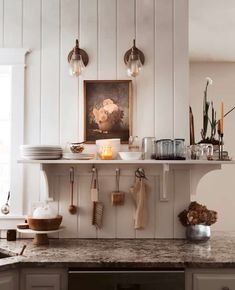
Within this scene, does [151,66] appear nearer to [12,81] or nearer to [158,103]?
[158,103]

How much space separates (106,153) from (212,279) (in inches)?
39.8

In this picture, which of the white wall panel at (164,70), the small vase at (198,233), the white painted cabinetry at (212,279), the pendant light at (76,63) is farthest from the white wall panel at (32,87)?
the white painted cabinetry at (212,279)

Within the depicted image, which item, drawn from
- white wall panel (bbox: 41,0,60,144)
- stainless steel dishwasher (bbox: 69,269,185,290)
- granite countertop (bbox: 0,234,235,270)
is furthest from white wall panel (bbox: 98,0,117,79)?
stainless steel dishwasher (bbox: 69,269,185,290)

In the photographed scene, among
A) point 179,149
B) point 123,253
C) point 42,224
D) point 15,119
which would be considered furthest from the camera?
point 15,119

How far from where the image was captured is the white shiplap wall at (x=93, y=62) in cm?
305

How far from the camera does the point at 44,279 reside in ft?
7.95

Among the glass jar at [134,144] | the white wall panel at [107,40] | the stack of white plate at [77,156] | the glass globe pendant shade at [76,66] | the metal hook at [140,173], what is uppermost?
the white wall panel at [107,40]

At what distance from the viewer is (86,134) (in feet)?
10.0

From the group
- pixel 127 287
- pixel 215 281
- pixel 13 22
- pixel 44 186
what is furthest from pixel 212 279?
pixel 13 22

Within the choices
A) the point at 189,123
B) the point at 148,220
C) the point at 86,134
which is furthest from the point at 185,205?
the point at 86,134

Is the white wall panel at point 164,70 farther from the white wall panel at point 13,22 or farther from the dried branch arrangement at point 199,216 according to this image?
the white wall panel at point 13,22

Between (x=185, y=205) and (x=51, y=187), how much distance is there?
35.8 inches

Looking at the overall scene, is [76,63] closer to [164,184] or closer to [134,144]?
[134,144]

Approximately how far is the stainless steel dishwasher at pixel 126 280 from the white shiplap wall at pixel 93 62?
633 millimetres
